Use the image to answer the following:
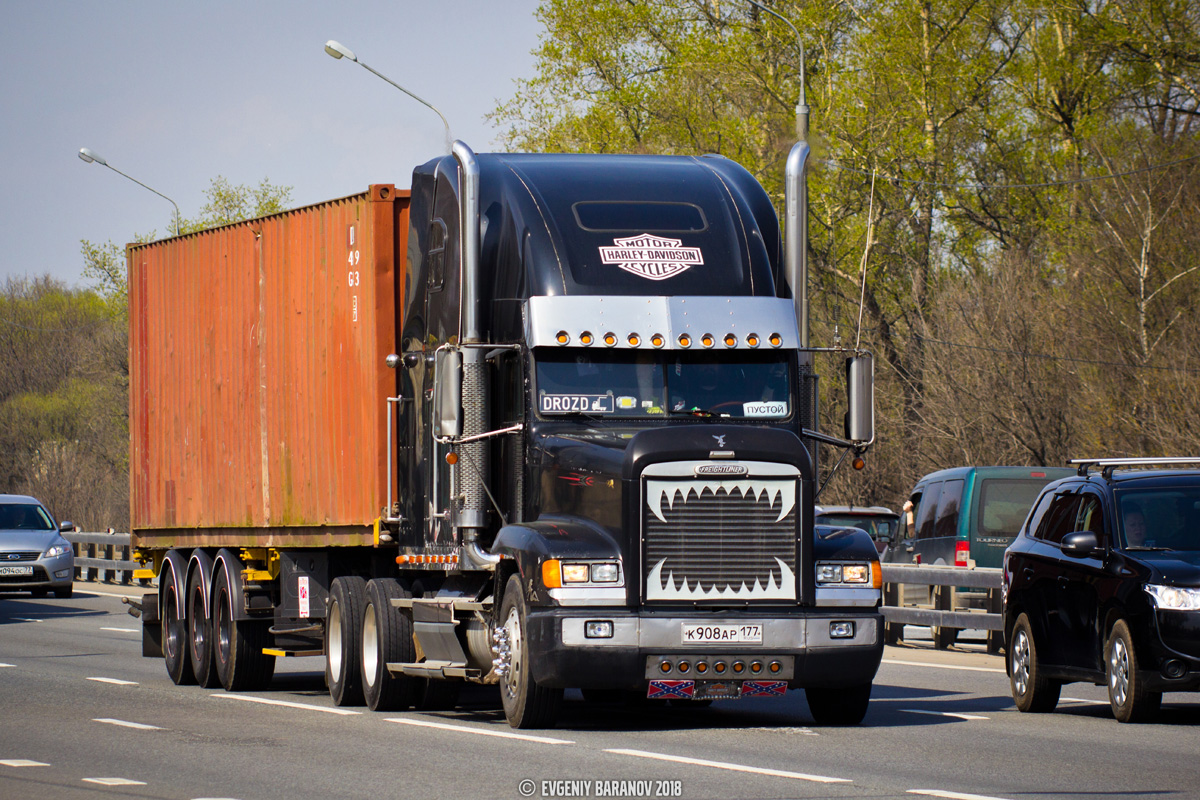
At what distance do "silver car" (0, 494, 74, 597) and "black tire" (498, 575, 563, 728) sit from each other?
22.2 meters

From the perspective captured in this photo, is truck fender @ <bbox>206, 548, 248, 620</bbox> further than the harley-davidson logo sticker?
Yes

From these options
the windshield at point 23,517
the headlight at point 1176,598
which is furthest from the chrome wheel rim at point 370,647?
the windshield at point 23,517

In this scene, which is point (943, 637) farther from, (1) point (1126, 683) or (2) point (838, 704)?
(2) point (838, 704)

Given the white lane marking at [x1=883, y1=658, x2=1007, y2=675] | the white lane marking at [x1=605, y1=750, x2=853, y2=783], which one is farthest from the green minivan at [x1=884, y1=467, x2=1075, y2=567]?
the white lane marking at [x1=605, y1=750, x2=853, y2=783]

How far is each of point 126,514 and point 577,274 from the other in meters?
48.0

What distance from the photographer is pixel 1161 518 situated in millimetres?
13922

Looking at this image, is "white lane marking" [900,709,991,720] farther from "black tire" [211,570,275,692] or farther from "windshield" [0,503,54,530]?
"windshield" [0,503,54,530]

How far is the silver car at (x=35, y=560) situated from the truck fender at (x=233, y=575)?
15978mm

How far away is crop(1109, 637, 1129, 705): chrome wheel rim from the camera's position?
13402mm

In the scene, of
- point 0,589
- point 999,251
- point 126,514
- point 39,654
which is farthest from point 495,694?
point 126,514

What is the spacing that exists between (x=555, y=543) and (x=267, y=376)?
5911 mm

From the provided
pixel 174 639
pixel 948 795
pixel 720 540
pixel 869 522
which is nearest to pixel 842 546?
pixel 720 540

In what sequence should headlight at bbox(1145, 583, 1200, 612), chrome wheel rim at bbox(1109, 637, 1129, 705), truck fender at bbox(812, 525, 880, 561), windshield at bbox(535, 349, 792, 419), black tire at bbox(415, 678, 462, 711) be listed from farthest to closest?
black tire at bbox(415, 678, 462, 711) → chrome wheel rim at bbox(1109, 637, 1129, 705) → windshield at bbox(535, 349, 792, 419) → headlight at bbox(1145, 583, 1200, 612) → truck fender at bbox(812, 525, 880, 561)

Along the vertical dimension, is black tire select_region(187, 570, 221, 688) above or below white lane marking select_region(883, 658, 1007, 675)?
above
